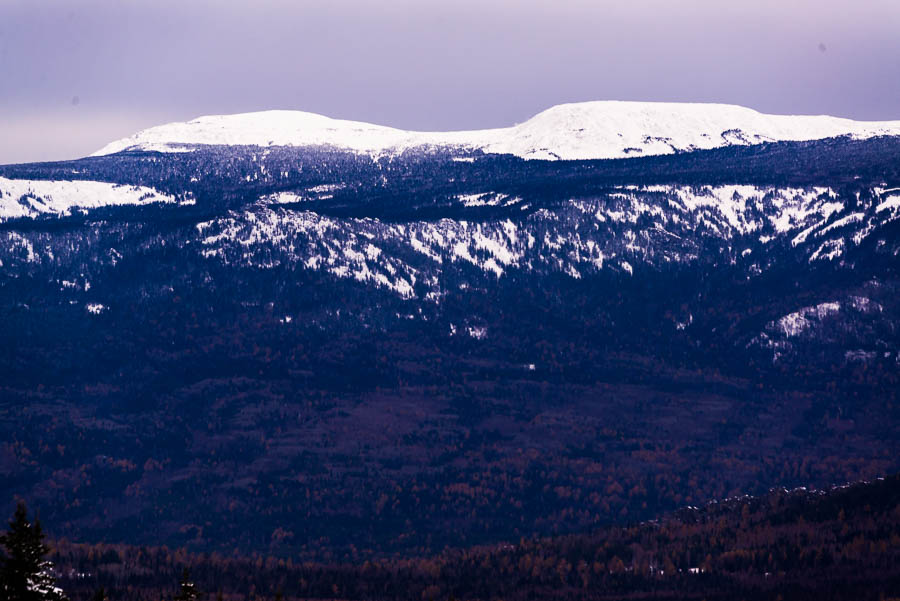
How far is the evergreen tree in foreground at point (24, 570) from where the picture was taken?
71.6 metres

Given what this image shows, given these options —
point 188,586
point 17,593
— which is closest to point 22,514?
point 17,593

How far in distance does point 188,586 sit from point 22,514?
8.24m

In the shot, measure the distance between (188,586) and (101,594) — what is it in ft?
17.6

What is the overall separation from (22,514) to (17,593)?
3504 mm

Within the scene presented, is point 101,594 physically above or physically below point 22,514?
below

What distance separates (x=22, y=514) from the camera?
72625 mm

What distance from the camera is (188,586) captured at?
74.6 metres

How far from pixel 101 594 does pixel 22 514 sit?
6900mm

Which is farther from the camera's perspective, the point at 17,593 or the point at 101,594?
the point at 101,594

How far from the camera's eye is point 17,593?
235 feet

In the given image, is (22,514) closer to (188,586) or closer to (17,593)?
(17,593)

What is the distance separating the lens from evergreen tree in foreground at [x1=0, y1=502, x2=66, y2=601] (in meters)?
71.6

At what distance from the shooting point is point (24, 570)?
72.3 meters
